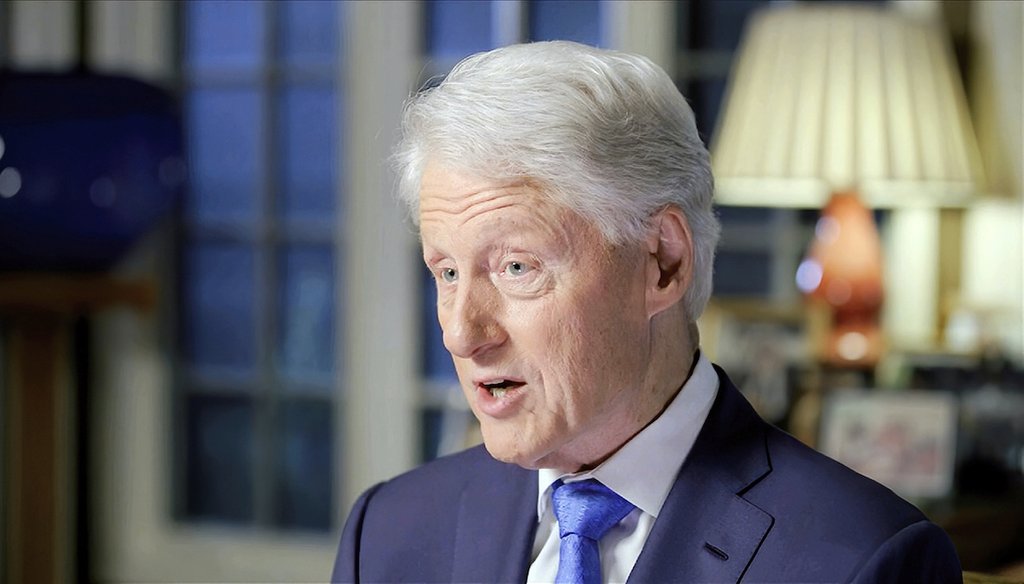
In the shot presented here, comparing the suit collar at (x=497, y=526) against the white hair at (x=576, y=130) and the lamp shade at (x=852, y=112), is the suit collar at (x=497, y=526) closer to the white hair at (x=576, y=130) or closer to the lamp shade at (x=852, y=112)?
the white hair at (x=576, y=130)

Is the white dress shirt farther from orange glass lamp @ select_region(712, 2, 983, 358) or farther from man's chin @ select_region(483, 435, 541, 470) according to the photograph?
orange glass lamp @ select_region(712, 2, 983, 358)

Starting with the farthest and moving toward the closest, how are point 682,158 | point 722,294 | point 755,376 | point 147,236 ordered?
point 147,236, point 722,294, point 755,376, point 682,158

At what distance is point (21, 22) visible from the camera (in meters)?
3.96

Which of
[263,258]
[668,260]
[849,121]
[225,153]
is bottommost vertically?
[263,258]

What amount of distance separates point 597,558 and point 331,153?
8.73 ft

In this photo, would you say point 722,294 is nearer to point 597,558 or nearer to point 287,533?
point 287,533

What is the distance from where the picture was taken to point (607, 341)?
1268 millimetres

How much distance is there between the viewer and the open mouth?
127 centimetres

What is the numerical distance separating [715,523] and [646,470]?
8cm

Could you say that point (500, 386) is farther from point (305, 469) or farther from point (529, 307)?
point (305, 469)

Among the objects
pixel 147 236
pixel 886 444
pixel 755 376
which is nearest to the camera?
pixel 886 444

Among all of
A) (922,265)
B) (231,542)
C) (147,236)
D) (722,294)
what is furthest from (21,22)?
(922,265)

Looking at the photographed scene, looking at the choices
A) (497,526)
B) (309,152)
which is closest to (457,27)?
(309,152)

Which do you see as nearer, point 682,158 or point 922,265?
point 682,158
